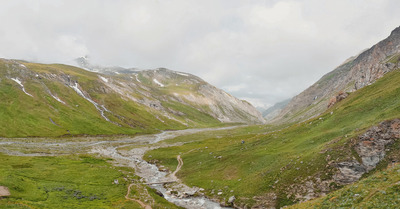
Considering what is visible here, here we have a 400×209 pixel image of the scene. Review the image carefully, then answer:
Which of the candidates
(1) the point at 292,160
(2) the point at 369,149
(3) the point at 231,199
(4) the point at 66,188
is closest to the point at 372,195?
(2) the point at 369,149

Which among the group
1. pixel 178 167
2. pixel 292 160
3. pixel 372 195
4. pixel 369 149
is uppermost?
pixel 372 195

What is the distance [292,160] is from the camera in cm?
4812

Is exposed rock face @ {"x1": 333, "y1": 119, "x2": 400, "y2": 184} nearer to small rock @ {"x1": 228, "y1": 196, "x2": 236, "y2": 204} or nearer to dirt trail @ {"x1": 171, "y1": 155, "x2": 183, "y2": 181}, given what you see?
small rock @ {"x1": 228, "y1": 196, "x2": 236, "y2": 204}

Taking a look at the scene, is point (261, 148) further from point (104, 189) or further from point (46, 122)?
point (46, 122)

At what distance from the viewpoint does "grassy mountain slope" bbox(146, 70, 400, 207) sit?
1593 inches

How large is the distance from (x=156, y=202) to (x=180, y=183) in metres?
14.1

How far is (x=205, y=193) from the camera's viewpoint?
49.3 meters

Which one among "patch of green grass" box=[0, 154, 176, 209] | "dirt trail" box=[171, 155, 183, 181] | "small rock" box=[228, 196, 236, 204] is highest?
"patch of green grass" box=[0, 154, 176, 209]

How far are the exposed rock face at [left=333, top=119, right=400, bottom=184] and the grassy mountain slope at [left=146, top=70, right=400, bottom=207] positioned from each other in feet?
3.21

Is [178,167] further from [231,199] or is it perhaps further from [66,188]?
[66,188]

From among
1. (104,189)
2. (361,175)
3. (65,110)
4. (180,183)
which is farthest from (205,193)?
(65,110)

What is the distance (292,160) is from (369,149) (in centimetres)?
1371

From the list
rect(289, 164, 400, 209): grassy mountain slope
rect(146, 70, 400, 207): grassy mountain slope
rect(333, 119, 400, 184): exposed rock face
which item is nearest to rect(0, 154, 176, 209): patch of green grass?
rect(146, 70, 400, 207): grassy mountain slope

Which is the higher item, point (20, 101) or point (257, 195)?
point (20, 101)
